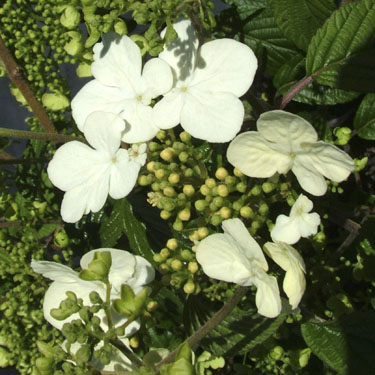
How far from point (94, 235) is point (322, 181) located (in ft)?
2.40

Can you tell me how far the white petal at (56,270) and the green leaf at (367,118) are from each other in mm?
697

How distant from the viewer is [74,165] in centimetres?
108

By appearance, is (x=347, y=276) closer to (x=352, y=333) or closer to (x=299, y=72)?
(x=352, y=333)

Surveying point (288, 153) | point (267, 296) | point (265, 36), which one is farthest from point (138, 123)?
point (265, 36)

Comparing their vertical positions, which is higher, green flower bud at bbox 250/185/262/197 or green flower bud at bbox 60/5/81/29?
green flower bud at bbox 60/5/81/29

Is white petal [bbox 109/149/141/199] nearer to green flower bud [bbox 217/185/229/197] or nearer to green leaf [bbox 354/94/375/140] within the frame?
green flower bud [bbox 217/185/229/197]

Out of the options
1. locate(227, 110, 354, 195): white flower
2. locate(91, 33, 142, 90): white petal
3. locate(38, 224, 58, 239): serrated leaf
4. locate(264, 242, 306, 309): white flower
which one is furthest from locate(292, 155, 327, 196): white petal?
locate(38, 224, 58, 239): serrated leaf

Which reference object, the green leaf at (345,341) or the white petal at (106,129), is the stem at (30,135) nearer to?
the white petal at (106,129)

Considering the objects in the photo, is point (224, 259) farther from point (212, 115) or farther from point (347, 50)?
point (347, 50)

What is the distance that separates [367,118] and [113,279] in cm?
67

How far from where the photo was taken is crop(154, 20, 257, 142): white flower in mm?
968

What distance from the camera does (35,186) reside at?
1.63 m

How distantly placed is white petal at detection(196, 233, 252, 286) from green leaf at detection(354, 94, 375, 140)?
1.82ft

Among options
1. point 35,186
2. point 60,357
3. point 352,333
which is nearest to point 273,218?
point 352,333
